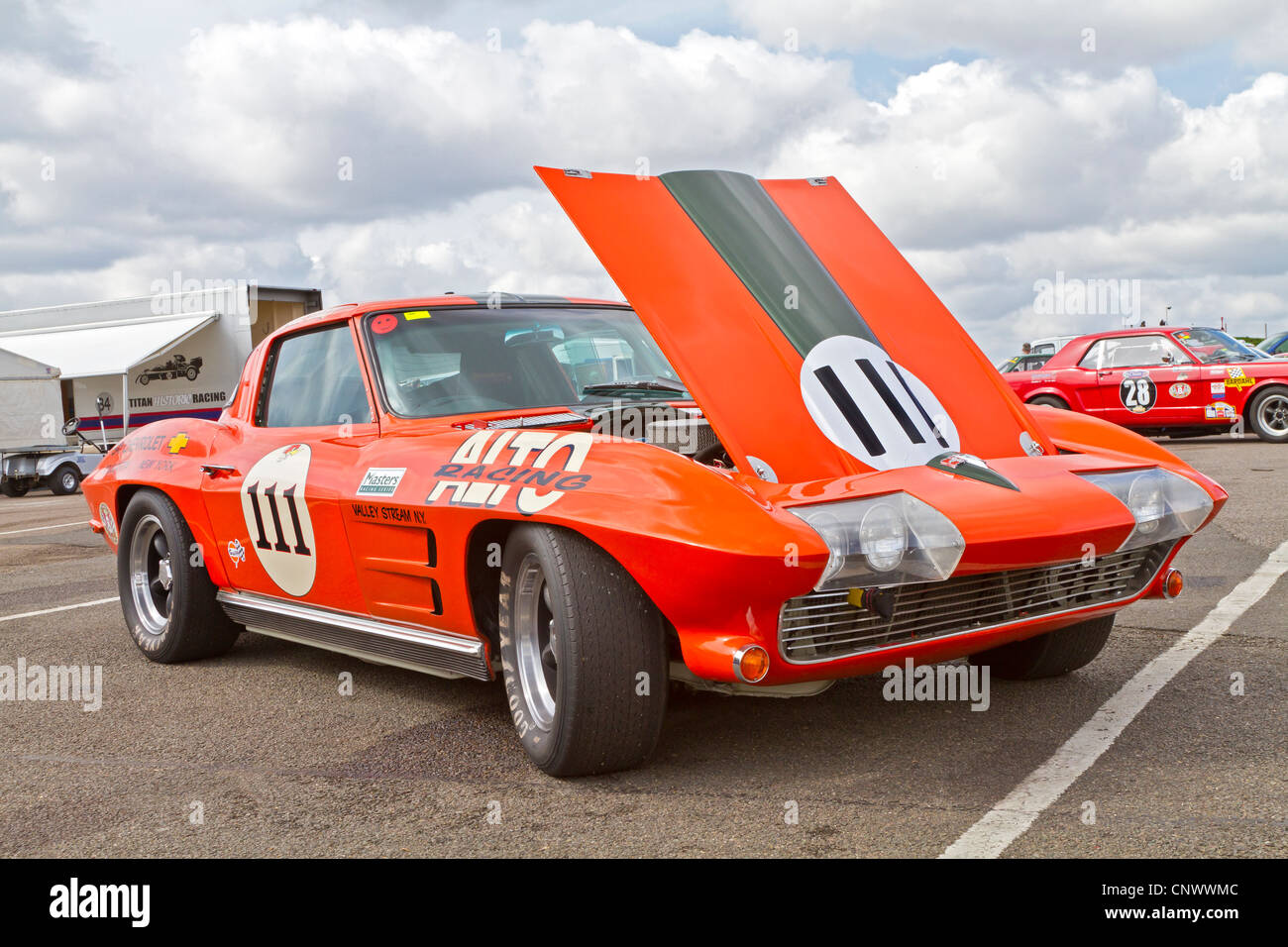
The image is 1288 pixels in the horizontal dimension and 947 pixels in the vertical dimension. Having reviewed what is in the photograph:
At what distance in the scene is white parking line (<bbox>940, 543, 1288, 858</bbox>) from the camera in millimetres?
2670

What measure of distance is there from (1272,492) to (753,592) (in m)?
7.87

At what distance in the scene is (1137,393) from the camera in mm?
14484

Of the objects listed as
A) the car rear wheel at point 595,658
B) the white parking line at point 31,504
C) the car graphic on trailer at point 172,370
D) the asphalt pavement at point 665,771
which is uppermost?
the car graphic on trailer at point 172,370

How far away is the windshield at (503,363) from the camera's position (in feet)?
13.5

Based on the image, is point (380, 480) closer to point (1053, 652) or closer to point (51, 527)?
point (1053, 652)

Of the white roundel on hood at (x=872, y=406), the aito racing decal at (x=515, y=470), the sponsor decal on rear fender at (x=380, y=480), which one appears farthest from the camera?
the sponsor decal on rear fender at (x=380, y=480)

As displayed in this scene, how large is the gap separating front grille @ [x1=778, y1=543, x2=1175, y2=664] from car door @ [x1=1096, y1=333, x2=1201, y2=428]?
11.9 metres

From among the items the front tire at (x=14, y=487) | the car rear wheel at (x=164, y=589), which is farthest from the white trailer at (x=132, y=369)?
the car rear wheel at (x=164, y=589)

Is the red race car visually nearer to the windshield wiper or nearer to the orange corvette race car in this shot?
the orange corvette race car

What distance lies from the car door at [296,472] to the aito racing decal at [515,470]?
0.58 meters

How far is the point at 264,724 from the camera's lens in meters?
4.01

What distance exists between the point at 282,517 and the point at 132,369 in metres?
17.0

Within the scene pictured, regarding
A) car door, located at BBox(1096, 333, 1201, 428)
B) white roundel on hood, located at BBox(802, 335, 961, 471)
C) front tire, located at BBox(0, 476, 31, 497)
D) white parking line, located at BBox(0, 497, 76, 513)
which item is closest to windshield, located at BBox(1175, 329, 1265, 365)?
car door, located at BBox(1096, 333, 1201, 428)

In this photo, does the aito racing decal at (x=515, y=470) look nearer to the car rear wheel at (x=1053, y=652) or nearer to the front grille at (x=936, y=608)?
the front grille at (x=936, y=608)
